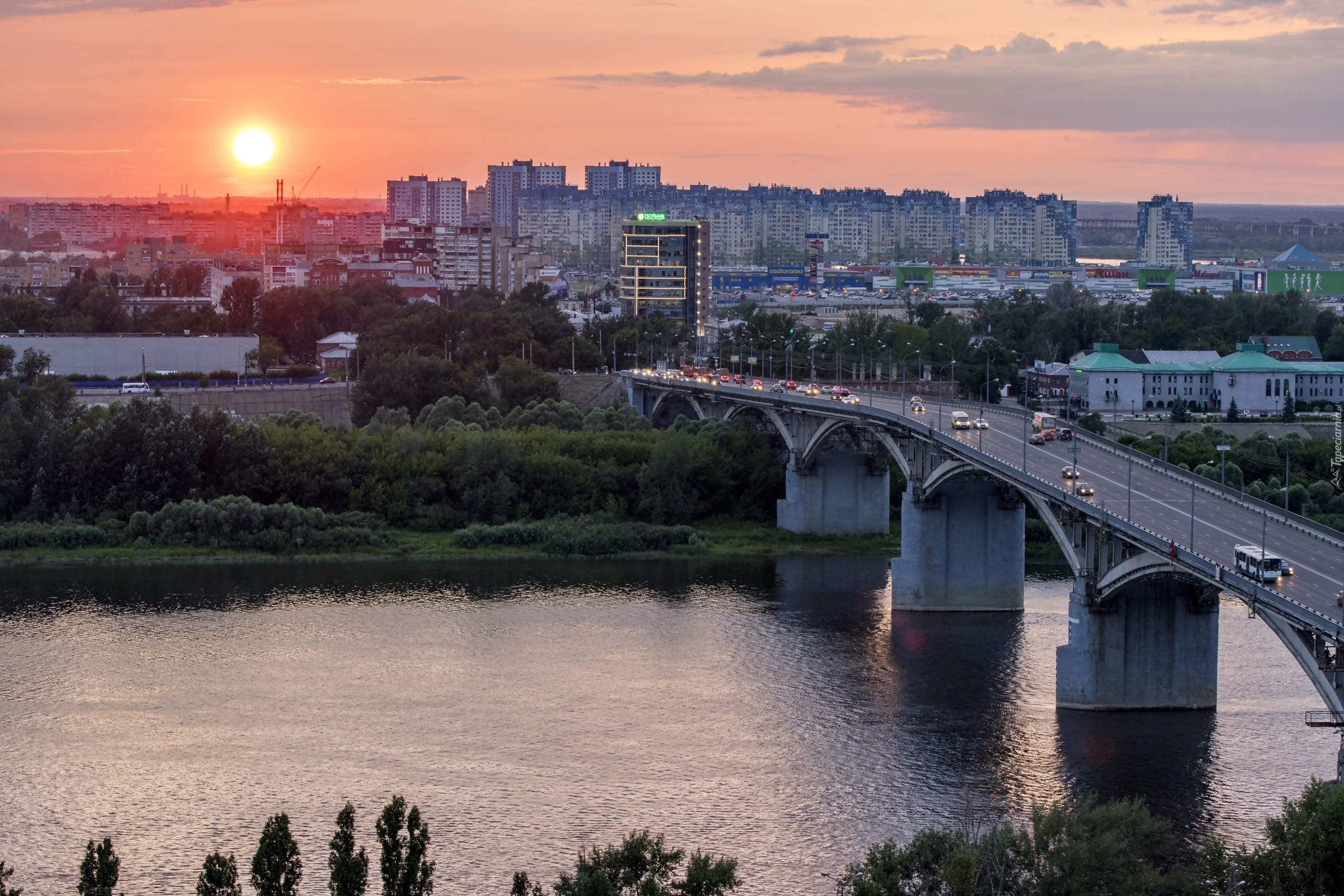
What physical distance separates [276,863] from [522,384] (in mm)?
48068

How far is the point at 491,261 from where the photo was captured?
14688 cm

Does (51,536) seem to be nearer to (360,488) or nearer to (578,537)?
(360,488)

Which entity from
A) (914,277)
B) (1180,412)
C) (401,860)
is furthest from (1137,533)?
(914,277)

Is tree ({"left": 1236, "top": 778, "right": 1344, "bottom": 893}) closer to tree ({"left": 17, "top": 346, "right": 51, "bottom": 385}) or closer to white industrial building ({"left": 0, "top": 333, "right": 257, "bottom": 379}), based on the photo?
tree ({"left": 17, "top": 346, "right": 51, "bottom": 385})

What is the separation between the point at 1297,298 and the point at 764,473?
4842cm

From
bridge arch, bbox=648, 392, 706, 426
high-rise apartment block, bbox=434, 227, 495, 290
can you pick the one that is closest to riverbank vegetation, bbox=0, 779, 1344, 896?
bridge arch, bbox=648, 392, 706, 426

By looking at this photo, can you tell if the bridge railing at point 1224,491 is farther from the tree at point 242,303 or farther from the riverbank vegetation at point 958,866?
the tree at point 242,303

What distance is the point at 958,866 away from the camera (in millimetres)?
20234

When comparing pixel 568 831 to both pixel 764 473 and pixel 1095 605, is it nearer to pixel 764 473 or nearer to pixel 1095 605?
pixel 1095 605

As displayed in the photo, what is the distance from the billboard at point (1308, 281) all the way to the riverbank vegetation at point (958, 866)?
410 feet

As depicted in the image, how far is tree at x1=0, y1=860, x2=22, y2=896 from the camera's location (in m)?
19.9

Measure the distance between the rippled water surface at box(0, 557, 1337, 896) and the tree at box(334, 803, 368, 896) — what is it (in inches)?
95.0

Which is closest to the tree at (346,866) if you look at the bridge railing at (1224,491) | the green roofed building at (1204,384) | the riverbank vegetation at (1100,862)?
the riverbank vegetation at (1100,862)

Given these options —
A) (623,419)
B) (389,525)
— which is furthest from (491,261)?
(389,525)
